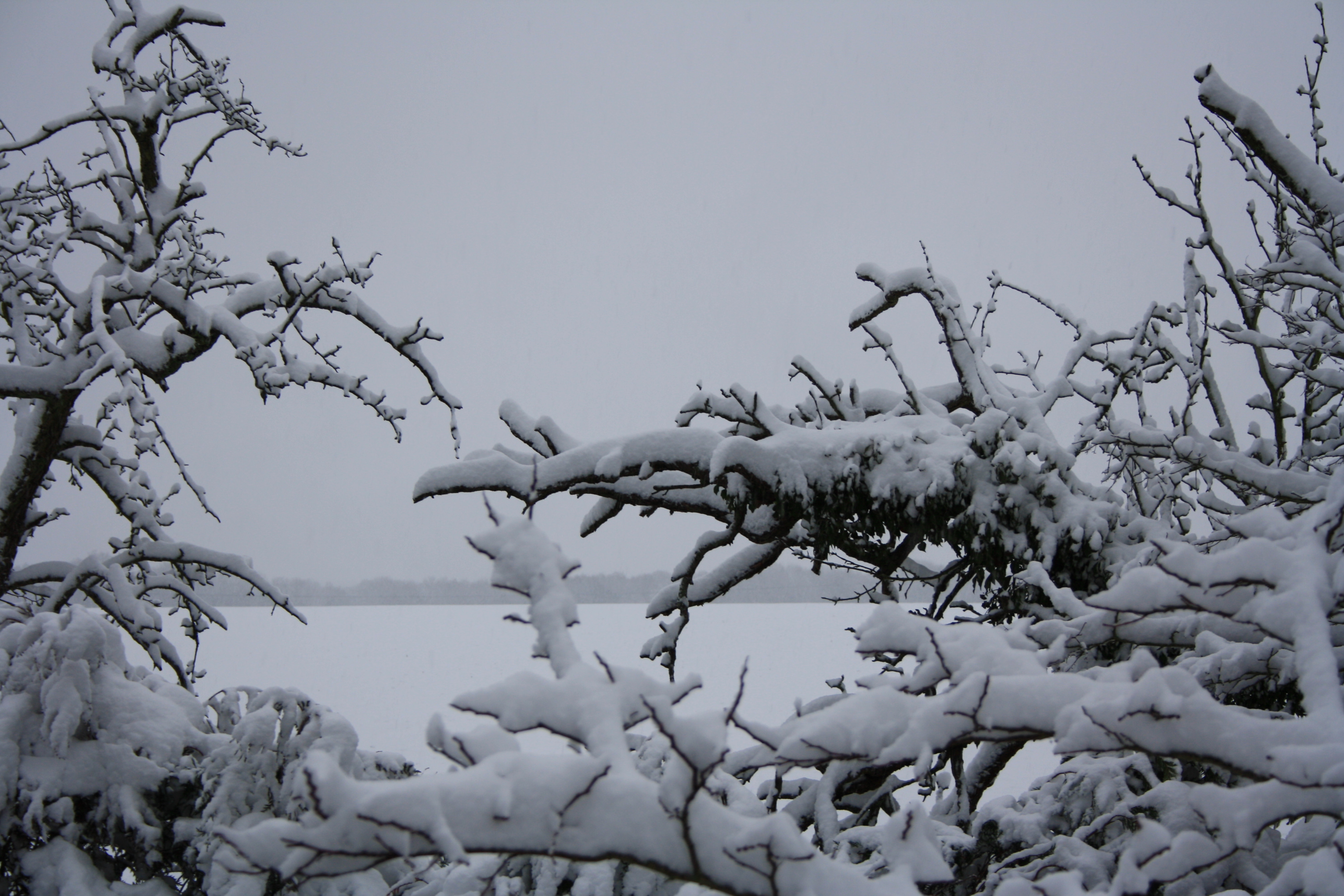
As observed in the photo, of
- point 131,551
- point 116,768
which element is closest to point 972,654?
point 116,768

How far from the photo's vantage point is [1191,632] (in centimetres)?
212

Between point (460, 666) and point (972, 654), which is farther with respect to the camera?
point (460, 666)

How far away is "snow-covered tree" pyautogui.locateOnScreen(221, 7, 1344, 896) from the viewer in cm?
108

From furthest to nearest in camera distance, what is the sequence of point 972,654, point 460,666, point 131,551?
point 460,666 → point 131,551 → point 972,654

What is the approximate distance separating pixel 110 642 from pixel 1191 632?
364cm

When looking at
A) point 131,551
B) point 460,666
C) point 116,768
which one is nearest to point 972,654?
point 116,768

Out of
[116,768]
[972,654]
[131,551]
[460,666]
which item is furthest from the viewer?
[460,666]

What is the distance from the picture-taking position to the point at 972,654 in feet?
4.59

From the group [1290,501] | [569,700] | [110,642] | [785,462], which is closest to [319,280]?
[110,642]

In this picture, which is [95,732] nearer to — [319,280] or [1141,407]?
[319,280]

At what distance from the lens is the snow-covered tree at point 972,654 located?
108 cm

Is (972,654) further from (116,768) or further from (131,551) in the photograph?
(131,551)

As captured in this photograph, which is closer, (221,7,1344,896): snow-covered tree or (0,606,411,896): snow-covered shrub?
(221,7,1344,896): snow-covered tree

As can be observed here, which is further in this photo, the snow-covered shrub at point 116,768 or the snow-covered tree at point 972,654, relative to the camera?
the snow-covered shrub at point 116,768
